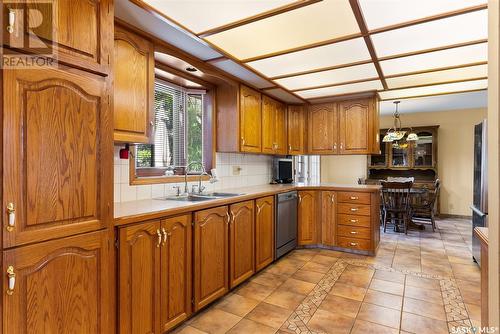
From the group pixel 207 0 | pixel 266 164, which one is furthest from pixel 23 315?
pixel 266 164

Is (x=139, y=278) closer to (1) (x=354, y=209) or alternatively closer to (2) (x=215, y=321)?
(2) (x=215, y=321)

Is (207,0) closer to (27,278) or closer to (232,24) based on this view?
(232,24)

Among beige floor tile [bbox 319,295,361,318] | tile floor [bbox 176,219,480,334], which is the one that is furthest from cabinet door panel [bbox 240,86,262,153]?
beige floor tile [bbox 319,295,361,318]

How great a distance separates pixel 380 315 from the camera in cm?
215

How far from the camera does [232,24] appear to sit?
6.30 feet

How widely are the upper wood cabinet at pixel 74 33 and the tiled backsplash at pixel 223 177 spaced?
0.93 metres

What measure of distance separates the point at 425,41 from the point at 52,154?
103 inches

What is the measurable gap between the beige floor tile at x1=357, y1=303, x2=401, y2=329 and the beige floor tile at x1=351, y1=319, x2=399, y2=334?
51mm

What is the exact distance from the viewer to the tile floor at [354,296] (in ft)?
6.61

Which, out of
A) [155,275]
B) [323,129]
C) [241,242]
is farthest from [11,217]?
[323,129]

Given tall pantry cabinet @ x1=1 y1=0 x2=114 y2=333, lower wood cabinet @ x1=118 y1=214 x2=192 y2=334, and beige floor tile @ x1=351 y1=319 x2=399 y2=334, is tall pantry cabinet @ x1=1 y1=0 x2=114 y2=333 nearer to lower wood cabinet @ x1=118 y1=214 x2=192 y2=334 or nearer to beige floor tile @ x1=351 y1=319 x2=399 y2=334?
lower wood cabinet @ x1=118 y1=214 x2=192 y2=334

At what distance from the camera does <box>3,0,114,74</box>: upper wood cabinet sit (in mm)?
1136

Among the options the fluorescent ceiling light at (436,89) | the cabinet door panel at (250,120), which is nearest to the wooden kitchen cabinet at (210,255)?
the cabinet door panel at (250,120)

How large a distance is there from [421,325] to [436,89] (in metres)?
2.97
